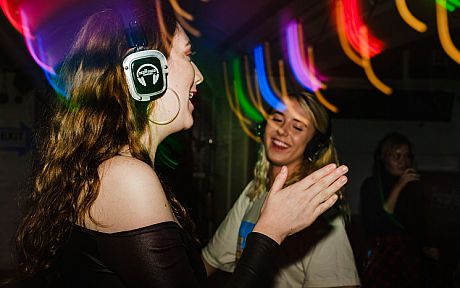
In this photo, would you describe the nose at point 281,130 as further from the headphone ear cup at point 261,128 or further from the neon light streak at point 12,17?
the neon light streak at point 12,17

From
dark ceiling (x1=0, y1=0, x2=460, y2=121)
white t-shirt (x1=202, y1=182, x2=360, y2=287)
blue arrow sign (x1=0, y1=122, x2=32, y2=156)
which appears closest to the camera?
white t-shirt (x1=202, y1=182, x2=360, y2=287)

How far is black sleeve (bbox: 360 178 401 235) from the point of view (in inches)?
137

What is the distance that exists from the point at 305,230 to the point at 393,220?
1828 mm

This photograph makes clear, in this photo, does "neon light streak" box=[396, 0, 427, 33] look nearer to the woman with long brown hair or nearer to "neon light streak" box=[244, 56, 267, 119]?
"neon light streak" box=[244, 56, 267, 119]

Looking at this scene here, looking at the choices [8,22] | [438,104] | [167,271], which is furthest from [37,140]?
[438,104]

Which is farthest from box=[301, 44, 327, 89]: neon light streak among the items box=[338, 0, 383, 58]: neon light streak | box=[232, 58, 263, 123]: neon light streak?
box=[338, 0, 383, 58]: neon light streak

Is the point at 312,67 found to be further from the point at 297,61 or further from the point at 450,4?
the point at 450,4

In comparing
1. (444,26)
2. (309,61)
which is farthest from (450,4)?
(309,61)

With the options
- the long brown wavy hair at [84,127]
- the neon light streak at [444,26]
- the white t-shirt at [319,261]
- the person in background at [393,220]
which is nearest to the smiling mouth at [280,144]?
the white t-shirt at [319,261]

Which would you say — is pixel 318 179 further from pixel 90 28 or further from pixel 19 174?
pixel 19 174

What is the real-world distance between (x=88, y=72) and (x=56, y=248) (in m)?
0.44

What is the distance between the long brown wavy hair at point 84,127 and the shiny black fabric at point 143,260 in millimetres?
62

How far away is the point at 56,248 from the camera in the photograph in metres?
1.10

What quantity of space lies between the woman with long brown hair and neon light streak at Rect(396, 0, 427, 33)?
298cm
